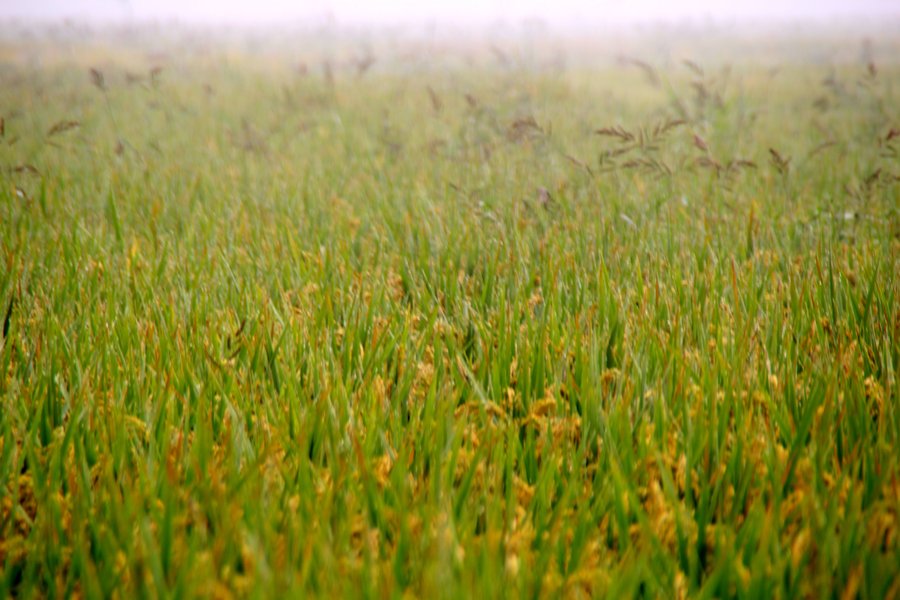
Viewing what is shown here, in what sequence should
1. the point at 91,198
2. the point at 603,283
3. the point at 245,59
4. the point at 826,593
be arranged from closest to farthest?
the point at 826,593, the point at 603,283, the point at 91,198, the point at 245,59

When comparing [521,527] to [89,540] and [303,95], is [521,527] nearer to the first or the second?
[89,540]

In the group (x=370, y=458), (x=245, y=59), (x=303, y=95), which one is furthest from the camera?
(x=245, y=59)

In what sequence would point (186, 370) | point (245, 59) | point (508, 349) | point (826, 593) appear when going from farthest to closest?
point (245, 59) → point (508, 349) → point (186, 370) → point (826, 593)

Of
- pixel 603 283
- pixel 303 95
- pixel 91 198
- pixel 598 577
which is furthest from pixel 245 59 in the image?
pixel 598 577

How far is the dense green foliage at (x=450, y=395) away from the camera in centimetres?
119

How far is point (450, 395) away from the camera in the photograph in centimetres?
154

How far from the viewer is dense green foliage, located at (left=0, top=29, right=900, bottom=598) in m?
1.19

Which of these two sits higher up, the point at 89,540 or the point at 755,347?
the point at 755,347

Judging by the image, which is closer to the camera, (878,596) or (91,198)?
(878,596)

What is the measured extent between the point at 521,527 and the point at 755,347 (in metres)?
0.87

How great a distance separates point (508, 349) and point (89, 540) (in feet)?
3.40

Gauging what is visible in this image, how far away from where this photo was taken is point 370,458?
57.7 inches

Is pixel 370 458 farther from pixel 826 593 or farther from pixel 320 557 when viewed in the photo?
pixel 826 593

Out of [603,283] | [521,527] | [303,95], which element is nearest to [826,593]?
[521,527]
